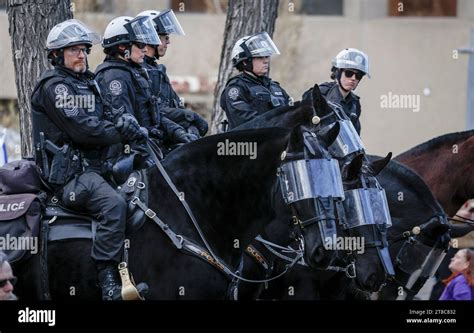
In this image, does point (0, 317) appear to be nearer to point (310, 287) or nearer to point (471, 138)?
point (310, 287)

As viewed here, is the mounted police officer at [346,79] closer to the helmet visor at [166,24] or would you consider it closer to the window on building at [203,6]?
the helmet visor at [166,24]

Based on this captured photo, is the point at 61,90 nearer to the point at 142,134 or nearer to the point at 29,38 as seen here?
the point at 142,134

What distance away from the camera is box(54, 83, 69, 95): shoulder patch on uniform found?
27.1ft

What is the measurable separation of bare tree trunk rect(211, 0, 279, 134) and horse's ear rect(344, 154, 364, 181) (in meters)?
4.24

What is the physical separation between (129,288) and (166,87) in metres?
2.68

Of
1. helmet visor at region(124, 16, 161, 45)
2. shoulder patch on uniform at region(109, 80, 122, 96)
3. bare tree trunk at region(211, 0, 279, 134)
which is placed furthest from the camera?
bare tree trunk at region(211, 0, 279, 134)

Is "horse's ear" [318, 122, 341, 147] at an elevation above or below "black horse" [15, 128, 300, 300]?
above

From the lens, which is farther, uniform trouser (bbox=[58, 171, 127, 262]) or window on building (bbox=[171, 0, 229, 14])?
window on building (bbox=[171, 0, 229, 14])

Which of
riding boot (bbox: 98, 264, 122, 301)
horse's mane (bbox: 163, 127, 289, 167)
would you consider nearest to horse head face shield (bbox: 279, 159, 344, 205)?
horse's mane (bbox: 163, 127, 289, 167)

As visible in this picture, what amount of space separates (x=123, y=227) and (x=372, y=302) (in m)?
2.55

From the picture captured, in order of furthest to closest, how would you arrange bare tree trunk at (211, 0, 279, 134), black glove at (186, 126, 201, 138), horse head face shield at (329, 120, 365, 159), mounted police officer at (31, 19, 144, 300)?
bare tree trunk at (211, 0, 279, 134) → black glove at (186, 126, 201, 138) → horse head face shield at (329, 120, 365, 159) → mounted police officer at (31, 19, 144, 300)

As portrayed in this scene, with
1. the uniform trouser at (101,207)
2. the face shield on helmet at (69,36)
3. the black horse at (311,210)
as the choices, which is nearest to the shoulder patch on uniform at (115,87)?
the face shield on helmet at (69,36)

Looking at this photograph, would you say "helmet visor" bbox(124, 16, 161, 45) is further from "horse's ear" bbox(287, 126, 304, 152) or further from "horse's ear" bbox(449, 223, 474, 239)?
"horse's ear" bbox(449, 223, 474, 239)

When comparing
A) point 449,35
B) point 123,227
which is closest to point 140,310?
point 123,227
